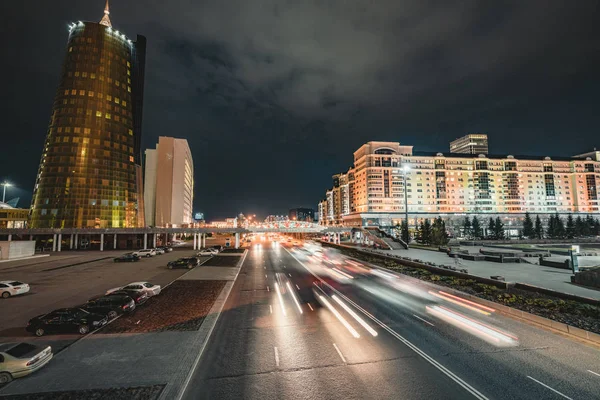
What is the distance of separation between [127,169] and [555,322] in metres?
109

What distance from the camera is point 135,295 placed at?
21.8m

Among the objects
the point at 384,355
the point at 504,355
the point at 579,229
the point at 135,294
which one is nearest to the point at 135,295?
the point at 135,294

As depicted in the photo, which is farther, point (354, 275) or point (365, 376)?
point (354, 275)

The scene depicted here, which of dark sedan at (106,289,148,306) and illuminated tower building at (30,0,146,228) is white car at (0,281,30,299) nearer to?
dark sedan at (106,289,148,306)

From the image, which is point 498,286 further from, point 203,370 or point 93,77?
point 93,77

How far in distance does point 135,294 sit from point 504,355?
77.4ft

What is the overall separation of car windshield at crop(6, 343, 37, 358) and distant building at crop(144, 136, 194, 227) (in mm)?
125039

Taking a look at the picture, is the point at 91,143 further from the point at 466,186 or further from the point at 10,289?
the point at 466,186

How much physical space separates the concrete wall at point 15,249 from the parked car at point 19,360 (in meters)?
56.7

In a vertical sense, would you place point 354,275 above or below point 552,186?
below

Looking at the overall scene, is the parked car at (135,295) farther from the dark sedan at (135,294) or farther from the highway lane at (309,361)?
the highway lane at (309,361)

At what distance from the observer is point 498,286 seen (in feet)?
81.5

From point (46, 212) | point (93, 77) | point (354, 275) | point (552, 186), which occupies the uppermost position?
point (93, 77)

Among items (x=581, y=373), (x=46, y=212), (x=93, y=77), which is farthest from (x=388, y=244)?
(x=93, y=77)
